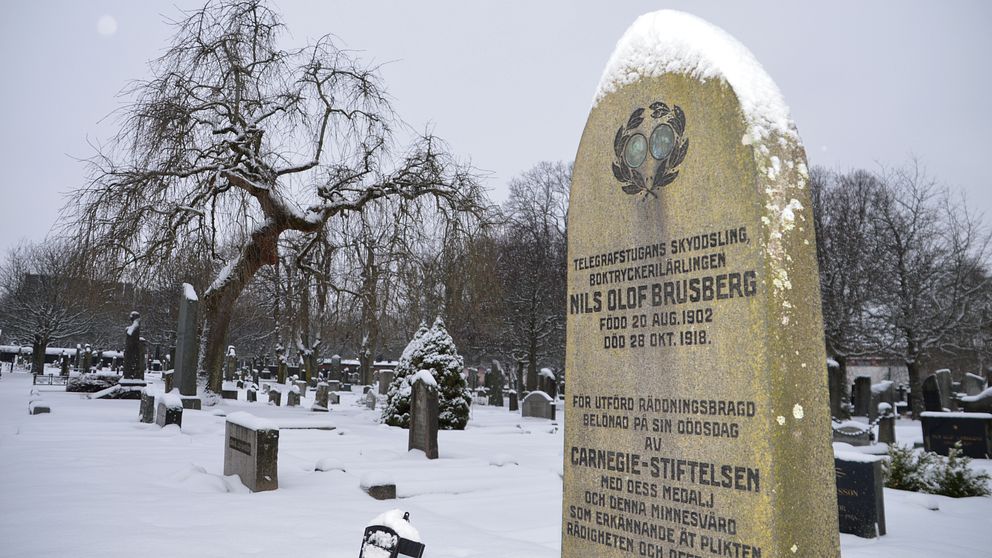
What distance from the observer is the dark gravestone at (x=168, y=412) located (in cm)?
1224

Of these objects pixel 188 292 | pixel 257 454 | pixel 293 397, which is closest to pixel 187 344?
pixel 188 292

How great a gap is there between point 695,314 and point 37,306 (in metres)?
51.0

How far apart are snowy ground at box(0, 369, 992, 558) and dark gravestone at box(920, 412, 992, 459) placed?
5.95 m

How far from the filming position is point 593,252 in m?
3.49

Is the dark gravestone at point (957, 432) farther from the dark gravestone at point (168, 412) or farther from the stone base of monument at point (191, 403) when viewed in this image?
the stone base of monument at point (191, 403)

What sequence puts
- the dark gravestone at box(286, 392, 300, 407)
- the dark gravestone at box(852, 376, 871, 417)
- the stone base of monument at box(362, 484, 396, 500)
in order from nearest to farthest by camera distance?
the stone base of monument at box(362, 484, 396, 500), the dark gravestone at box(286, 392, 300, 407), the dark gravestone at box(852, 376, 871, 417)

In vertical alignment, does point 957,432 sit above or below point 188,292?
below

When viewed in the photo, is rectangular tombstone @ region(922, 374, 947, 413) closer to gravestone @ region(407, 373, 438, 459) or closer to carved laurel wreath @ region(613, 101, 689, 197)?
gravestone @ region(407, 373, 438, 459)

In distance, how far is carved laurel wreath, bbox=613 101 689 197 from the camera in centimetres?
305

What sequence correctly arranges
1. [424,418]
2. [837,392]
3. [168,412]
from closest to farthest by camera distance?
[424,418]
[168,412]
[837,392]

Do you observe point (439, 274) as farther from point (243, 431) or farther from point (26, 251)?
point (26, 251)

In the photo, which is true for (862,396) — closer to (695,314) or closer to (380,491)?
(380,491)

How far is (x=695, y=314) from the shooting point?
290cm

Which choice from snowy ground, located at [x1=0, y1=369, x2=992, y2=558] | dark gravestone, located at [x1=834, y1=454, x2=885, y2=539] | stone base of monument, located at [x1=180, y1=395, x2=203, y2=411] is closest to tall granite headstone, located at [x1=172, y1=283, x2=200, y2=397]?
stone base of monument, located at [x1=180, y1=395, x2=203, y2=411]
